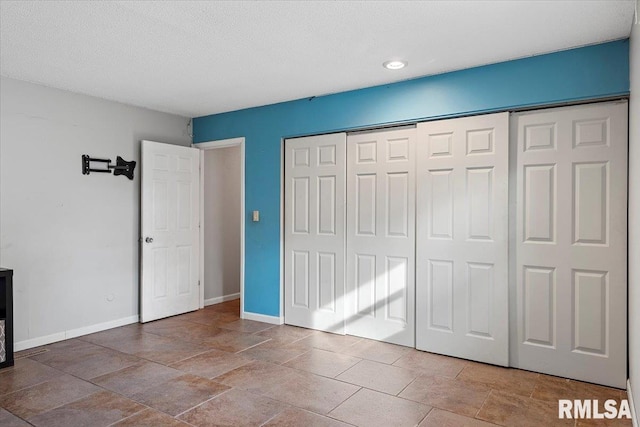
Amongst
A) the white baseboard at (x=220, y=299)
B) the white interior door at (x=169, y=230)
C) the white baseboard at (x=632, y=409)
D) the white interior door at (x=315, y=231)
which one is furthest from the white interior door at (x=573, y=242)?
the white baseboard at (x=220, y=299)

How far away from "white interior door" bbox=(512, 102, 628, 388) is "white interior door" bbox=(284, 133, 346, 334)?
5.56 feet

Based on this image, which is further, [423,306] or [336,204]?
[336,204]

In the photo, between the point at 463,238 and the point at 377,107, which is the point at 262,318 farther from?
the point at 377,107

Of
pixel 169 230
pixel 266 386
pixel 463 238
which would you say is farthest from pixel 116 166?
pixel 463 238

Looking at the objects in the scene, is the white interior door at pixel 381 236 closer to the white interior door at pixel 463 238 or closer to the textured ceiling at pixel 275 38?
the white interior door at pixel 463 238

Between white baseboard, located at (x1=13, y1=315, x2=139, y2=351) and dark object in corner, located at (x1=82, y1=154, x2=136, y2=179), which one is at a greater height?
dark object in corner, located at (x1=82, y1=154, x2=136, y2=179)

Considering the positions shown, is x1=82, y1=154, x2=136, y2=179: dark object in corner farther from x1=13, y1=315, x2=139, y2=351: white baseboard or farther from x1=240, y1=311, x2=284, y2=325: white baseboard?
x1=240, y1=311, x2=284, y2=325: white baseboard

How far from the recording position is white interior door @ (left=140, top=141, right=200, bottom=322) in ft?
15.7

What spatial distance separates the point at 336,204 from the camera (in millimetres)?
4359

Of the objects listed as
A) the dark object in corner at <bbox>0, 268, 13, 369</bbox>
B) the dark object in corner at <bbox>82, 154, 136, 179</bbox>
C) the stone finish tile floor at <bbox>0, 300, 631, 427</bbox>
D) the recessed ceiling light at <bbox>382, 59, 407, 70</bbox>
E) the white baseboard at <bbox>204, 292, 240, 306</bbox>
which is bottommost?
the stone finish tile floor at <bbox>0, 300, 631, 427</bbox>

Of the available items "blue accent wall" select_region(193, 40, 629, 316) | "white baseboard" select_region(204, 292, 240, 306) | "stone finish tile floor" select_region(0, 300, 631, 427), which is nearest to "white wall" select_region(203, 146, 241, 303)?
"white baseboard" select_region(204, 292, 240, 306)

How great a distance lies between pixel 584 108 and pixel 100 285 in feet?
15.5

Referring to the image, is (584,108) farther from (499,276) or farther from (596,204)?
(499,276)

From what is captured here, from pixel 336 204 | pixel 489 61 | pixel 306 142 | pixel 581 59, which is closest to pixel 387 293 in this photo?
pixel 336 204
